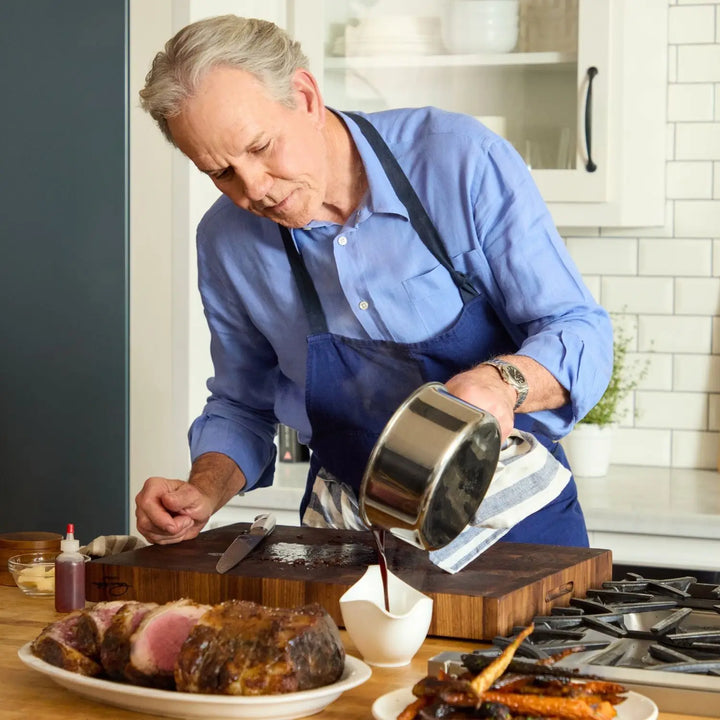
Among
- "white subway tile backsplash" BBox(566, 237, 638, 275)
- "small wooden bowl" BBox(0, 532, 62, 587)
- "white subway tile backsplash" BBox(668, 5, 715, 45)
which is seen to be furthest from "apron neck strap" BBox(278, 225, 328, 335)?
"white subway tile backsplash" BBox(668, 5, 715, 45)

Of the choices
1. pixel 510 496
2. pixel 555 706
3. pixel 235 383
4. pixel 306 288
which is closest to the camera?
pixel 555 706

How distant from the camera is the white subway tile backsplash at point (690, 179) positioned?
324cm

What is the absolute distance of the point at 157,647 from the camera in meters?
1.13

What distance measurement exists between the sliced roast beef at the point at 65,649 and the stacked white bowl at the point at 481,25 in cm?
223

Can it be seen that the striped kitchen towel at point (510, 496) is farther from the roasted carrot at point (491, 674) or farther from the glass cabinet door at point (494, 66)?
the glass cabinet door at point (494, 66)

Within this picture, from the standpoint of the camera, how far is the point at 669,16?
3230mm

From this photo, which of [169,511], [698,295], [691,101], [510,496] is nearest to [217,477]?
[169,511]

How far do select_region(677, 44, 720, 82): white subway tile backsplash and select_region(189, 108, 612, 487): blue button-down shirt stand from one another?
1574mm

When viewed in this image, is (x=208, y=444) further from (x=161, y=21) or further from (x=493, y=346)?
(x=161, y=21)

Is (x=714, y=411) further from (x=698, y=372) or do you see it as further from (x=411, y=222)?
(x=411, y=222)

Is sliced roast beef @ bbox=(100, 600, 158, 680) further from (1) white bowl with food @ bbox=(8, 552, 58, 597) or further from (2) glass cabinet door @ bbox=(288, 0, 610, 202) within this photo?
(2) glass cabinet door @ bbox=(288, 0, 610, 202)

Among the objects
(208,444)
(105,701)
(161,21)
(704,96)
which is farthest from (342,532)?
(704,96)

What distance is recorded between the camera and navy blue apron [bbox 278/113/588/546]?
184 centimetres

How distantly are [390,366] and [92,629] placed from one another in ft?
2.60
